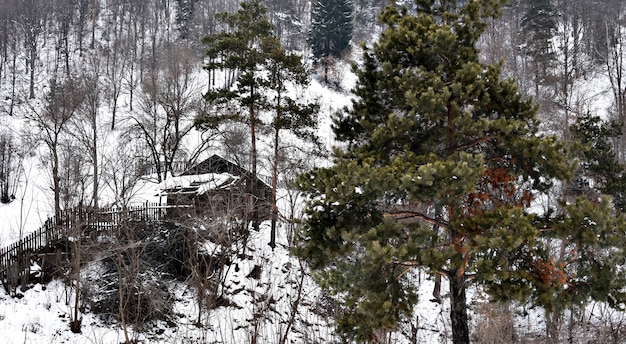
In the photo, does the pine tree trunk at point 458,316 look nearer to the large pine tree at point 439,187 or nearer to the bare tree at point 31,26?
the large pine tree at point 439,187

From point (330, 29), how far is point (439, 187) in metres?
42.3

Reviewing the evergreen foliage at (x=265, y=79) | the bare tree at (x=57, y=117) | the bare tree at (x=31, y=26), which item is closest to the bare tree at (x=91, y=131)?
the bare tree at (x=57, y=117)

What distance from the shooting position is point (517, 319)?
19.5 meters

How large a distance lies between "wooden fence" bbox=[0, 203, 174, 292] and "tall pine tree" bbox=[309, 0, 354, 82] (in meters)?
32.2

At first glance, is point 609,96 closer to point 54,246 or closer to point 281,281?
point 281,281

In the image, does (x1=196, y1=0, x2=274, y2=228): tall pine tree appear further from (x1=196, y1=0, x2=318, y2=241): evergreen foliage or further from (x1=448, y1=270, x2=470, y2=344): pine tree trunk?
(x1=448, y1=270, x2=470, y2=344): pine tree trunk

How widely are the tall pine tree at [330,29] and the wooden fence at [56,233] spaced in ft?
106

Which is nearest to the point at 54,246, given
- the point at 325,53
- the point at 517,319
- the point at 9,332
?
the point at 9,332

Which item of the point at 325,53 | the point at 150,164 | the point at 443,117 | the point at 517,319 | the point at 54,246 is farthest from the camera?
the point at 325,53

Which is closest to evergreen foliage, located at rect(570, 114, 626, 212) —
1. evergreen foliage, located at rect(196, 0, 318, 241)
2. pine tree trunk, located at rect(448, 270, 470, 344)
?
pine tree trunk, located at rect(448, 270, 470, 344)

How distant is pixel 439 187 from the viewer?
24.1 feet

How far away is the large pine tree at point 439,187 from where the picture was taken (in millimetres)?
7410

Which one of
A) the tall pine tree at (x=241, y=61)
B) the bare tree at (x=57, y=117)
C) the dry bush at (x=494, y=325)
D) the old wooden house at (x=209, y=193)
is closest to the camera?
the dry bush at (x=494, y=325)

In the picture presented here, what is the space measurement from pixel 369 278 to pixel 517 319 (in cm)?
1471
